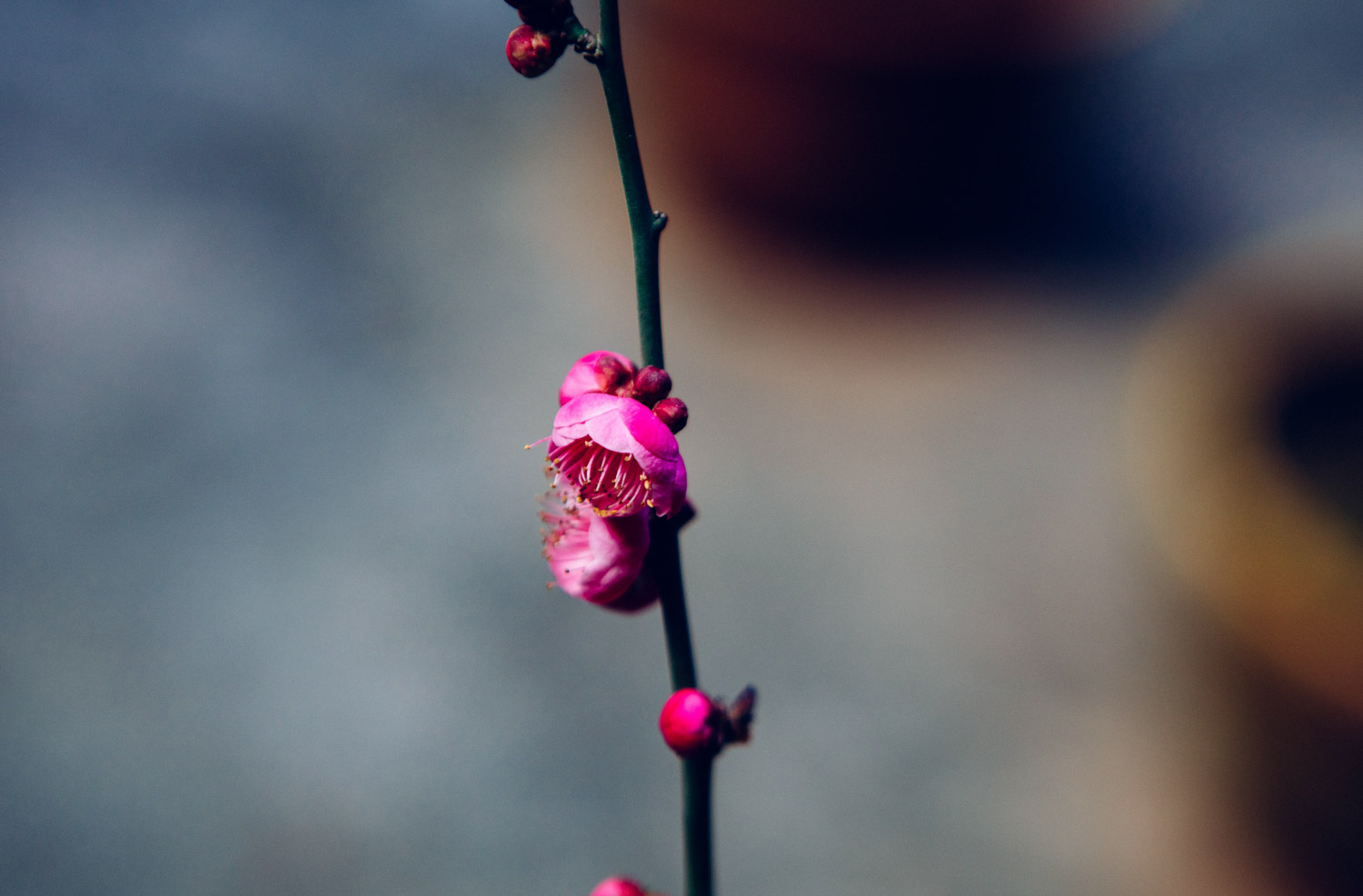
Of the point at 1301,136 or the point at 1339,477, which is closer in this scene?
the point at 1339,477

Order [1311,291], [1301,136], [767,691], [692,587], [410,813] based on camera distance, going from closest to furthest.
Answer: [410,813] → [767,691] → [692,587] → [1311,291] → [1301,136]

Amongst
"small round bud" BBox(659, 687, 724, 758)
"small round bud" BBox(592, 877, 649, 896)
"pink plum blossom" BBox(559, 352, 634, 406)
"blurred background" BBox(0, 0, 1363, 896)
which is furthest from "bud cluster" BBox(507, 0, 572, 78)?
"blurred background" BBox(0, 0, 1363, 896)

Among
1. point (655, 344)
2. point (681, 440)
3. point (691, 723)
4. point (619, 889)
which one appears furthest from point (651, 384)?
point (681, 440)

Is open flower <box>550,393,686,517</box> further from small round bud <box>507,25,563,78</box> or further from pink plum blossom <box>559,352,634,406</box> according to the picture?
small round bud <box>507,25,563,78</box>

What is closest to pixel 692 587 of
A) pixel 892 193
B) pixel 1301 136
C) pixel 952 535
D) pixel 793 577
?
pixel 793 577

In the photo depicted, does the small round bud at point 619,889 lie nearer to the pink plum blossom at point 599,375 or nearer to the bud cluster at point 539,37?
the pink plum blossom at point 599,375

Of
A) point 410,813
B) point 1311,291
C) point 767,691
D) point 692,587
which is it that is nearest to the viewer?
point 410,813

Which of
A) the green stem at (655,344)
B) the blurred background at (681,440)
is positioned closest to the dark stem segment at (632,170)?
the green stem at (655,344)

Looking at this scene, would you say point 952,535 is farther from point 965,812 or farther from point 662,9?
point 662,9
